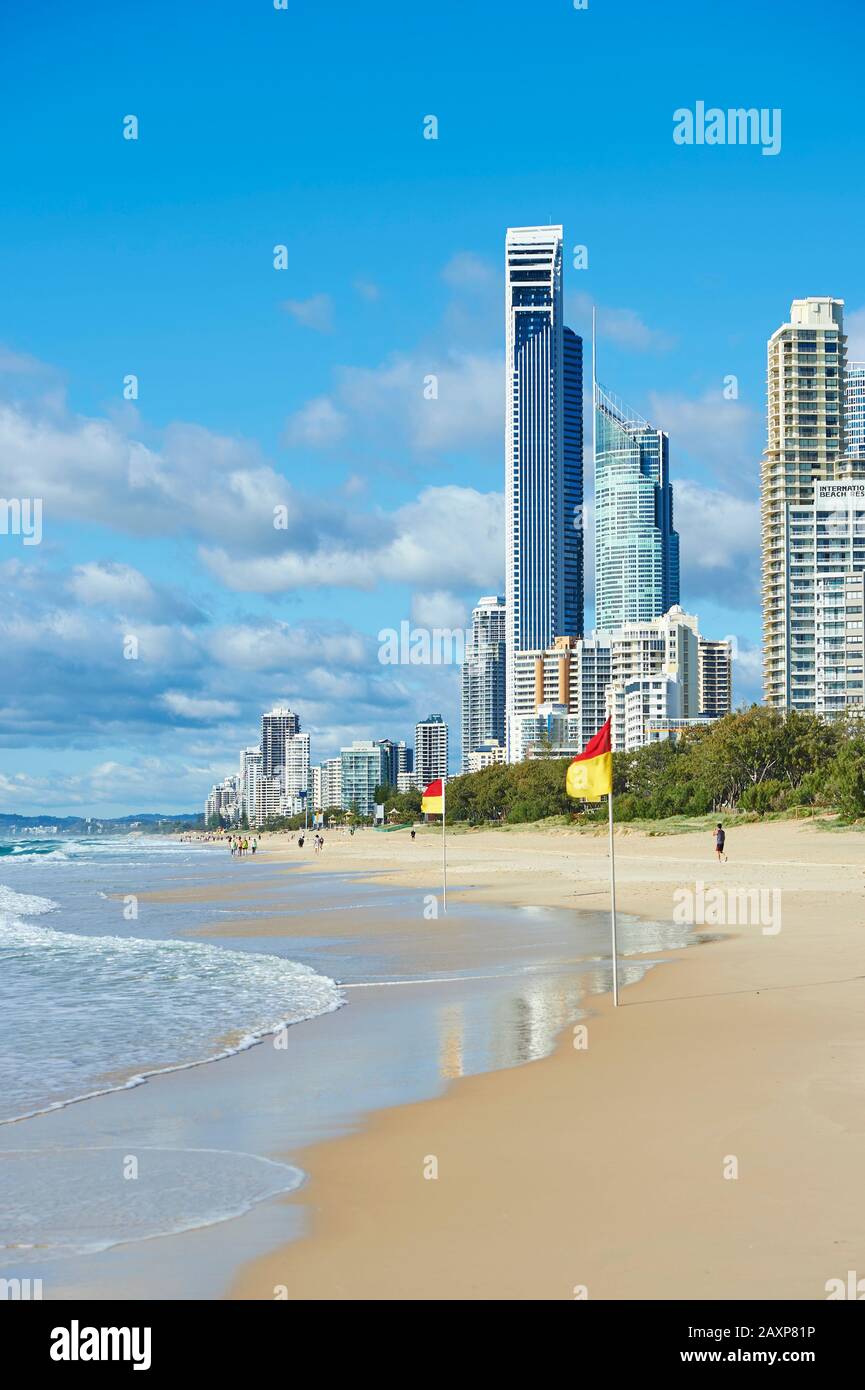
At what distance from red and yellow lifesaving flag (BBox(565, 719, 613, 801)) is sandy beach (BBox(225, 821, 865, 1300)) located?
2.55 meters

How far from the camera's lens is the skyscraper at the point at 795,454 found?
15812cm

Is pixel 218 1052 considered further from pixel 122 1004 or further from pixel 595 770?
pixel 595 770

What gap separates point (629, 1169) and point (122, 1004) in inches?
408

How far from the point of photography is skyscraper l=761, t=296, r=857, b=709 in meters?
158

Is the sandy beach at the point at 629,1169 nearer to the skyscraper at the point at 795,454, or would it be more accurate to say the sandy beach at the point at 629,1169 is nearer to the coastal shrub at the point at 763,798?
the coastal shrub at the point at 763,798

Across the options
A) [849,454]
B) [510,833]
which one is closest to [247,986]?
[510,833]

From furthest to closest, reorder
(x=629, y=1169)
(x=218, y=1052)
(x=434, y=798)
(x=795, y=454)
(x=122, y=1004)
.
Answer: (x=795, y=454)
(x=434, y=798)
(x=122, y=1004)
(x=218, y=1052)
(x=629, y=1169)

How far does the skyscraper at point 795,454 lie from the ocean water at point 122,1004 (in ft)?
454

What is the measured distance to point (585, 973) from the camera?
59.2 feet

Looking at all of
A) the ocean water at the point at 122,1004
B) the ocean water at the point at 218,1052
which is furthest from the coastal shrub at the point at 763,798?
the ocean water at the point at 122,1004

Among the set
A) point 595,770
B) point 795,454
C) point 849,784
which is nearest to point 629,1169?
point 595,770

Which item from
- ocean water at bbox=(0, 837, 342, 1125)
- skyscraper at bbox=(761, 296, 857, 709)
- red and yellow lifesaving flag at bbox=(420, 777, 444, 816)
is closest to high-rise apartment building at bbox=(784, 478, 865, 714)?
skyscraper at bbox=(761, 296, 857, 709)

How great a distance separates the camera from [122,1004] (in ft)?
54.5
